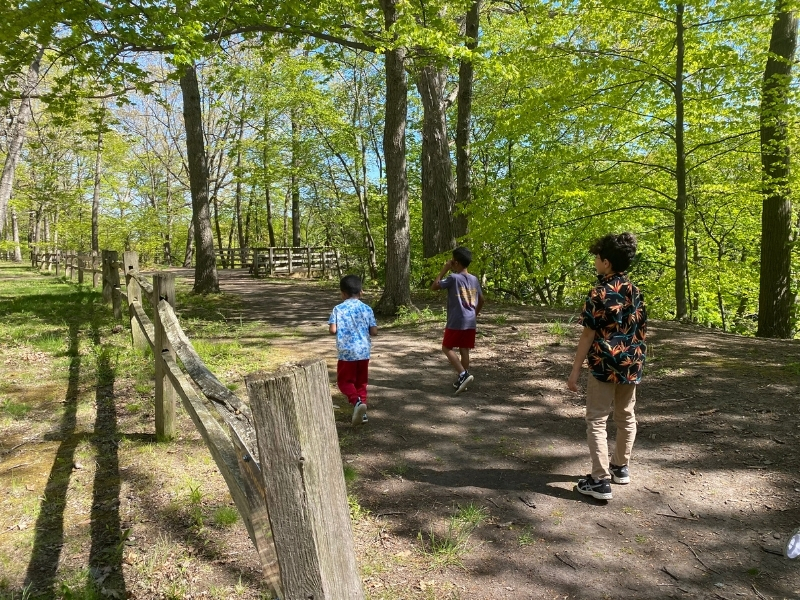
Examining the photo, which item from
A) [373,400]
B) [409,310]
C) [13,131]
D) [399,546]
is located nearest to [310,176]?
[13,131]

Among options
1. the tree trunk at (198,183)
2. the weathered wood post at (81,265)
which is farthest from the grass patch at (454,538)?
the weathered wood post at (81,265)

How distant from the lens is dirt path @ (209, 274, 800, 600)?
273 centimetres

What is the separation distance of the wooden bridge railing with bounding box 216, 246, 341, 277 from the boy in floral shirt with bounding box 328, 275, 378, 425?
18.1 meters

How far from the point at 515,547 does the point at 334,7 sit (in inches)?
396

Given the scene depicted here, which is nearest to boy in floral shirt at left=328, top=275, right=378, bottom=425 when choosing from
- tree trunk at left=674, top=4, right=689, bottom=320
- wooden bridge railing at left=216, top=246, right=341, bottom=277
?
tree trunk at left=674, top=4, right=689, bottom=320

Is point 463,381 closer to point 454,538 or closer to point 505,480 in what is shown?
point 505,480

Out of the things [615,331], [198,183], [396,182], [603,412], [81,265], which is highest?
[198,183]

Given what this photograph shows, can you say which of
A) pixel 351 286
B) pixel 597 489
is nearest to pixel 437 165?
pixel 351 286

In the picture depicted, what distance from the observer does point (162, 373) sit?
4254mm

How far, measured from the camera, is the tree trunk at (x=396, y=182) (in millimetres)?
9117

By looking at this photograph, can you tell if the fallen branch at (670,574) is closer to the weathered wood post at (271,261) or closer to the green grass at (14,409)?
the green grass at (14,409)

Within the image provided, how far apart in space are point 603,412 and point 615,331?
0.57 metres

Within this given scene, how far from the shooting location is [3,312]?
10.2 m

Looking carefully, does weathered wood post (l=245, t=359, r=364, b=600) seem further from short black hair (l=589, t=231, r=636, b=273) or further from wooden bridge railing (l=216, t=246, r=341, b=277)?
wooden bridge railing (l=216, t=246, r=341, b=277)
